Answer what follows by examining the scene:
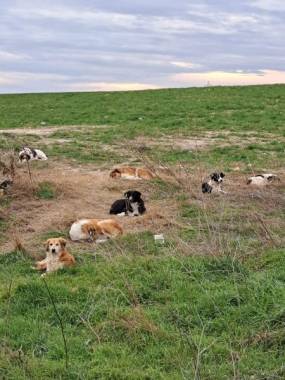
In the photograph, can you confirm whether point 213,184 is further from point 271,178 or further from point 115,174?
point 115,174

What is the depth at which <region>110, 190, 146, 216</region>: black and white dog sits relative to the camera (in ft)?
31.5

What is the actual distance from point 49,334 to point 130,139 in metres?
13.5

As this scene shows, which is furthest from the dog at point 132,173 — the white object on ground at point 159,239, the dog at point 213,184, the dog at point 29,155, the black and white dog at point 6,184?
the white object on ground at point 159,239

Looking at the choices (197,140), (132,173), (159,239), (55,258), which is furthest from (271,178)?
(197,140)

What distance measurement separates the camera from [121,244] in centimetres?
785

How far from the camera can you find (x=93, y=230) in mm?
8320

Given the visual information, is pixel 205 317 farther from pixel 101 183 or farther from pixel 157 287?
pixel 101 183

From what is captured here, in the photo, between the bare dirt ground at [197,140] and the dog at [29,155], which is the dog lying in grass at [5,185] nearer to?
the dog at [29,155]

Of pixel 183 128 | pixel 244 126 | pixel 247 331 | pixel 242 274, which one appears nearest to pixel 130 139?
pixel 183 128

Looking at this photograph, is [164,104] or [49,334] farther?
[164,104]

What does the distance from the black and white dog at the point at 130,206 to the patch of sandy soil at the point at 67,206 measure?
0.14m

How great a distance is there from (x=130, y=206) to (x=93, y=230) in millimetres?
1433

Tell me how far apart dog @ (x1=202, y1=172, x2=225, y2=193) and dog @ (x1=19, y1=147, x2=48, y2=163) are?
4226 mm

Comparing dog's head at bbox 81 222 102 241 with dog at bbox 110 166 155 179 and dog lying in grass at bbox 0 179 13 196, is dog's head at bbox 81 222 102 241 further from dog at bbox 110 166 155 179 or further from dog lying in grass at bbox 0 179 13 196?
dog at bbox 110 166 155 179
